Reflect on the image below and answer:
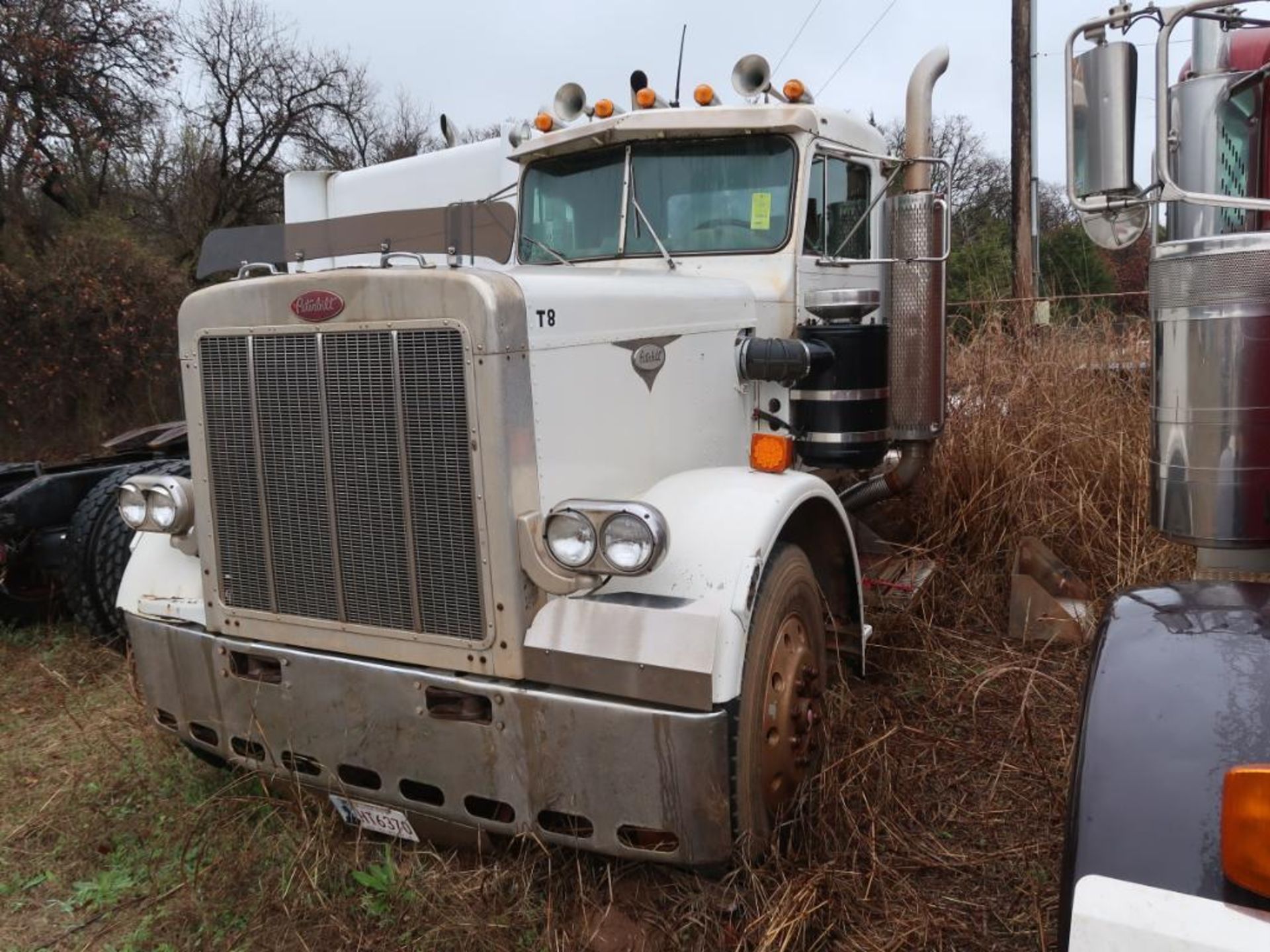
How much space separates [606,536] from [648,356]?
88 cm

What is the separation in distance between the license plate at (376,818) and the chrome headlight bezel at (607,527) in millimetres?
960

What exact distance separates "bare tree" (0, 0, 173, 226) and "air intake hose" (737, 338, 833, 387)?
14401 mm

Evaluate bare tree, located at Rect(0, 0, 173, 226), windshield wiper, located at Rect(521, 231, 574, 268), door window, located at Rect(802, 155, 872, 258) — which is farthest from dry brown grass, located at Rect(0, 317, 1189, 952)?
bare tree, located at Rect(0, 0, 173, 226)

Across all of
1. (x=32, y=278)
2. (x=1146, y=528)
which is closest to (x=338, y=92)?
(x=32, y=278)

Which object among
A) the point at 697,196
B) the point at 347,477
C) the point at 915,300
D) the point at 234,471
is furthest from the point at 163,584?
the point at 915,300

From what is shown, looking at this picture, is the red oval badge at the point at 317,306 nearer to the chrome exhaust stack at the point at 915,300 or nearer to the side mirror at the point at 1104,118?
the side mirror at the point at 1104,118

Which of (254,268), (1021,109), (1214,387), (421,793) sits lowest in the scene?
(421,793)

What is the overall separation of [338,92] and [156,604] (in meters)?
23.4

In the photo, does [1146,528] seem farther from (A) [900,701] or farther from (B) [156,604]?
(B) [156,604]

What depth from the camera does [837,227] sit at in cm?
433

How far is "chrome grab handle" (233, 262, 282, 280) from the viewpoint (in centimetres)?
314

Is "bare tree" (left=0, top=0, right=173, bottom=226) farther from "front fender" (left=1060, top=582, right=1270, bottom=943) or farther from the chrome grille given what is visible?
"front fender" (left=1060, top=582, right=1270, bottom=943)

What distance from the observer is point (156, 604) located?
3.30 m

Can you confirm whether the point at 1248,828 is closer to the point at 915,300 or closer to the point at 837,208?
the point at 837,208
